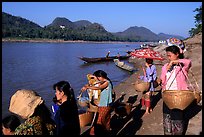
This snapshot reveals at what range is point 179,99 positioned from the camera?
4281 millimetres

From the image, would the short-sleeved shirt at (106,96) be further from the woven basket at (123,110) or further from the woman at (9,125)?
the woman at (9,125)

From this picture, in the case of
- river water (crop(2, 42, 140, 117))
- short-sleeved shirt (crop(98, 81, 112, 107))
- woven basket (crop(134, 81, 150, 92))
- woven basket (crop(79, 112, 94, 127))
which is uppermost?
short-sleeved shirt (crop(98, 81, 112, 107))

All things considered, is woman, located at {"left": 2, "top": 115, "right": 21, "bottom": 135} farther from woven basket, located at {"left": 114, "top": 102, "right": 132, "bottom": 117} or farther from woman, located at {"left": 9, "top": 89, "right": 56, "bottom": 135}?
woven basket, located at {"left": 114, "top": 102, "right": 132, "bottom": 117}

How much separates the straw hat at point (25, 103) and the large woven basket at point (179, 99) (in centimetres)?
204

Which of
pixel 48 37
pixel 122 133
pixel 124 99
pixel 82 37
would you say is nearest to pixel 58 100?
pixel 122 133

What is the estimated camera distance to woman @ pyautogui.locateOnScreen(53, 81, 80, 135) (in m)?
3.77

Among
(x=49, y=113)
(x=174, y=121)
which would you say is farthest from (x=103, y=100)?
(x=49, y=113)

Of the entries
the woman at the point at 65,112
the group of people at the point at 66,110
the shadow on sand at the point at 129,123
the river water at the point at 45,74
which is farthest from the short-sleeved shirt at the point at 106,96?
the river water at the point at 45,74

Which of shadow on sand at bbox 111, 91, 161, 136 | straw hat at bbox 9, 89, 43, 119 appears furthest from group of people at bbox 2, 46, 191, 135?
shadow on sand at bbox 111, 91, 161, 136

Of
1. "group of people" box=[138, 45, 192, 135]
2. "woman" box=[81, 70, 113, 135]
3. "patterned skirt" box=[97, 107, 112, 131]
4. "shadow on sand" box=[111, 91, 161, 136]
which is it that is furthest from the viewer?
"shadow on sand" box=[111, 91, 161, 136]

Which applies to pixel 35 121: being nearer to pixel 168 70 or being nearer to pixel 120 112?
pixel 168 70

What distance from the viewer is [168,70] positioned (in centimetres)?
436

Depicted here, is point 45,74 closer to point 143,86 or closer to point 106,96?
point 143,86

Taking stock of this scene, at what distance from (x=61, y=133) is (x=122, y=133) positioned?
115 inches
